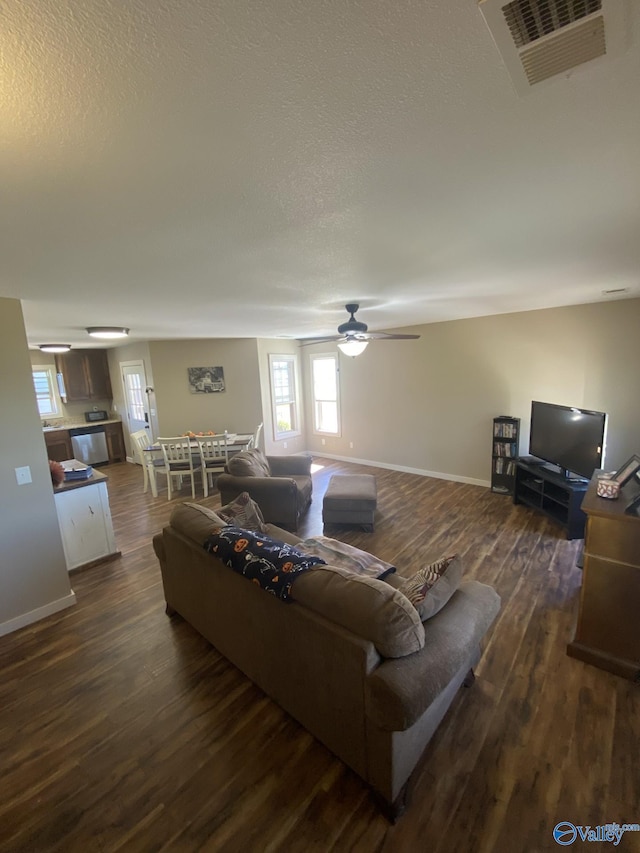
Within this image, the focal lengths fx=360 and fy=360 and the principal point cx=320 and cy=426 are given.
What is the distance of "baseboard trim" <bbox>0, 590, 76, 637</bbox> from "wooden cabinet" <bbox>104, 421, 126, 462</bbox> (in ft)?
16.8

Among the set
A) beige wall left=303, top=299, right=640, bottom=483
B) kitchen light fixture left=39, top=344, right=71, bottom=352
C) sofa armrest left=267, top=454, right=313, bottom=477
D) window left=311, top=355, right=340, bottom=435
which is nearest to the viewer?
beige wall left=303, top=299, right=640, bottom=483

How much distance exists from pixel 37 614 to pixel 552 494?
5.13 meters

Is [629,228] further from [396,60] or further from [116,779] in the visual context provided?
[116,779]

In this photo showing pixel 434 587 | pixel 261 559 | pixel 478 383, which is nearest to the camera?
pixel 434 587

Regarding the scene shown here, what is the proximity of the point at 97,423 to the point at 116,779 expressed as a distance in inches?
278

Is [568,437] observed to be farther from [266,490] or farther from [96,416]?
[96,416]

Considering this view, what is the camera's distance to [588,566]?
2.20m

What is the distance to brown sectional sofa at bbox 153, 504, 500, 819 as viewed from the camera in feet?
4.71

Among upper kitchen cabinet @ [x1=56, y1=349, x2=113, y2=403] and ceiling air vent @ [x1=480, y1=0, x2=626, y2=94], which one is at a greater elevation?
ceiling air vent @ [x1=480, y1=0, x2=626, y2=94]

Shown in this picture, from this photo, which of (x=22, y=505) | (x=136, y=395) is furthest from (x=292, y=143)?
(x=136, y=395)

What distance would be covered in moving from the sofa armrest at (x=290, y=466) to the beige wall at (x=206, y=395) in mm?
1952

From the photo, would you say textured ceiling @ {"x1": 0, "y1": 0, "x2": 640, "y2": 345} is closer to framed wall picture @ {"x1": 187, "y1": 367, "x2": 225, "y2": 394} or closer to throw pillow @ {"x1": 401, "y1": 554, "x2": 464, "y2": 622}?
throw pillow @ {"x1": 401, "y1": 554, "x2": 464, "y2": 622}

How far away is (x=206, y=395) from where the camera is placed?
6797 mm

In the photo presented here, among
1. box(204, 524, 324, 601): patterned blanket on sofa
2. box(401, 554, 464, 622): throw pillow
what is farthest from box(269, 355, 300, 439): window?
box(401, 554, 464, 622): throw pillow
